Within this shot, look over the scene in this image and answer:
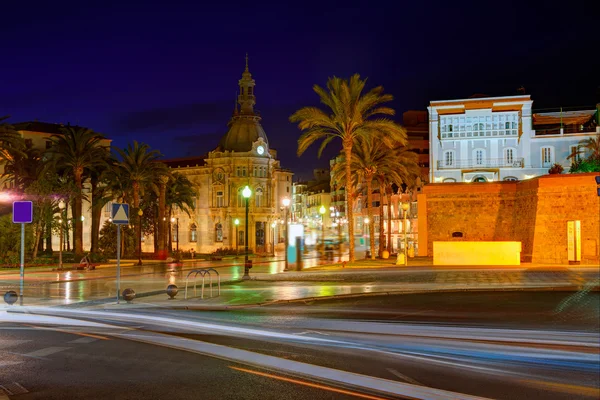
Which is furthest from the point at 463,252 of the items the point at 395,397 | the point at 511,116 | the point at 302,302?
the point at 511,116

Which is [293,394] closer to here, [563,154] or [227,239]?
[563,154]

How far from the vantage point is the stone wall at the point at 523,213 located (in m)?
34.8

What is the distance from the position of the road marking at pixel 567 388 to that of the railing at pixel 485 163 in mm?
56361

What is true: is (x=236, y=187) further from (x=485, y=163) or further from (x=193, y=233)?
(x=485, y=163)

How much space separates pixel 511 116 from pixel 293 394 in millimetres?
59248

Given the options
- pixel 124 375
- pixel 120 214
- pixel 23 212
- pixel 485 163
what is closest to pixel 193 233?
pixel 485 163

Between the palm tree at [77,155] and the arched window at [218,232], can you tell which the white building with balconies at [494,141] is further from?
the palm tree at [77,155]

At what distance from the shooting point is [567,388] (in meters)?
7.95

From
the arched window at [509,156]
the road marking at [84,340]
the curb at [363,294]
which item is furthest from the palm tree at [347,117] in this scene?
the arched window at [509,156]

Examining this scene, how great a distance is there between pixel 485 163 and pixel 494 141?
249 cm

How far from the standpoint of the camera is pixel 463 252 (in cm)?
3312

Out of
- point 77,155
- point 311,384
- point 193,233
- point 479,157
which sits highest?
point 479,157

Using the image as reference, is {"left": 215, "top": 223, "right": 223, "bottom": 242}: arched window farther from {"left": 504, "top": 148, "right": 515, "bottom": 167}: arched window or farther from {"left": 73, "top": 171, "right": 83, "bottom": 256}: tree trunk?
{"left": 504, "top": 148, "right": 515, "bottom": 167}: arched window

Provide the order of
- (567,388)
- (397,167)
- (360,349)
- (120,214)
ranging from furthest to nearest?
A: 1. (397,167)
2. (120,214)
3. (360,349)
4. (567,388)
